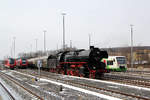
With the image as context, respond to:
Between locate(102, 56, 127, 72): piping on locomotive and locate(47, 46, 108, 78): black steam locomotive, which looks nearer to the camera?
locate(47, 46, 108, 78): black steam locomotive

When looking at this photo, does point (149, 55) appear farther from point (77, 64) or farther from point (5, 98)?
point (5, 98)

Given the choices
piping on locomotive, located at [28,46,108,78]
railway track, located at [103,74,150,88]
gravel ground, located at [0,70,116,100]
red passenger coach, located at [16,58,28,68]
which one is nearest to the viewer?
gravel ground, located at [0,70,116,100]

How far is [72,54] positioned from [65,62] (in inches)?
98.5

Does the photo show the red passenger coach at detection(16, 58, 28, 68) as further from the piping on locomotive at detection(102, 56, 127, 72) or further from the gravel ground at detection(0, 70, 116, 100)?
the gravel ground at detection(0, 70, 116, 100)

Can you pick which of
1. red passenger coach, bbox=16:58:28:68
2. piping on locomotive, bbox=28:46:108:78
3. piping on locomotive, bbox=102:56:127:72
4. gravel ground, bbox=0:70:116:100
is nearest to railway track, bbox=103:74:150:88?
piping on locomotive, bbox=28:46:108:78

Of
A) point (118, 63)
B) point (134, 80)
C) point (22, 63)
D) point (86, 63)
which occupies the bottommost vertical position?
point (134, 80)

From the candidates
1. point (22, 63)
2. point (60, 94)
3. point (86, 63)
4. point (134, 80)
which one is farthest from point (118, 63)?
point (22, 63)

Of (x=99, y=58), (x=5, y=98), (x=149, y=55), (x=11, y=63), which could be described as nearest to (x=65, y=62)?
(x=99, y=58)

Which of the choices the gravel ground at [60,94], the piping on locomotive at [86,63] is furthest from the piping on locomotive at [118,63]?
the gravel ground at [60,94]

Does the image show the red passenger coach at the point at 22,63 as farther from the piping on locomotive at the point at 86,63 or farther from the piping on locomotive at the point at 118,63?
the piping on locomotive at the point at 118,63

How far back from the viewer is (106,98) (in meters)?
10.8

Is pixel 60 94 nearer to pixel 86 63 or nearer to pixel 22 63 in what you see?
pixel 86 63

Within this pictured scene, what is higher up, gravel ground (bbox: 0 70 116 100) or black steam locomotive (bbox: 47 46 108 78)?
black steam locomotive (bbox: 47 46 108 78)

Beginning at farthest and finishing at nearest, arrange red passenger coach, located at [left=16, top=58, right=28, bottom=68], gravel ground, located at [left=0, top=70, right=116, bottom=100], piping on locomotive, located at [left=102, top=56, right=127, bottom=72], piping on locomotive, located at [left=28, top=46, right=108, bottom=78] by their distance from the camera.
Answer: red passenger coach, located at [left=16, top=58, right=28, bottom=68] → piping on locomotive, located at [left=102, top=56, right=127, bottom=72] → piping on locomotive, located at [left=28, top=46, right=108, bottom=78] → gravel ground, located at [left=0, top=70, right=116, bottom=100]
